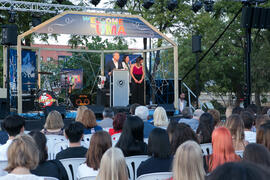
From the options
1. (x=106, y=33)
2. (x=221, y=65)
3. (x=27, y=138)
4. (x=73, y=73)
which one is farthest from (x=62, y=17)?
(x=221, y=65)

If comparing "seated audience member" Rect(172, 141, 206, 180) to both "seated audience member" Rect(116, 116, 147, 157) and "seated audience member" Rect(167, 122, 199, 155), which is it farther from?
"seated audience member" Rect(116, 116, 147, 157)

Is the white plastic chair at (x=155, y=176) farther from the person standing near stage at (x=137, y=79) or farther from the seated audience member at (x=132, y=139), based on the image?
the person standing near stage at (x=137, y=79)

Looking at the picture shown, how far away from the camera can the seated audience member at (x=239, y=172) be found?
89 cm

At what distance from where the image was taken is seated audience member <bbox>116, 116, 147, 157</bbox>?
3.61 meters

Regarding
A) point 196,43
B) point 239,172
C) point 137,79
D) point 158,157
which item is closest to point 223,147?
point 158,157

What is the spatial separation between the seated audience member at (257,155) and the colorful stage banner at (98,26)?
29.3 feet

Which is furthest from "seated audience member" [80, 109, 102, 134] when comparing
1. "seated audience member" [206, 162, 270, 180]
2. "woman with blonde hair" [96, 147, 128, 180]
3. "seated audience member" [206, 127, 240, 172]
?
"seated audience member" [206, 162, 270, 180]

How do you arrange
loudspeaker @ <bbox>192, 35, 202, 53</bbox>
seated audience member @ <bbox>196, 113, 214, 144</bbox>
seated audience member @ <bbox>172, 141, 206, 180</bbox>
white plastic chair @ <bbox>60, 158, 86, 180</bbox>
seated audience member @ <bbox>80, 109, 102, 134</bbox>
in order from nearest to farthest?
seated audience member @ <bbox>172, 141, 206, 180</bbox> < white plastic chair @ <bbox>60, 158, 86, 180</bbox> < seated audience member @ <bbox>196, 113, 214, 144</bbox> < seated audience member @ <bbox>80, 109, 102, 134</bbox> < loudspeaker @ <bbox>192, 35, 202, 53</bbox>

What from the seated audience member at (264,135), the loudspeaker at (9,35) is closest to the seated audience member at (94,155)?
the seated audience member at (264,135)

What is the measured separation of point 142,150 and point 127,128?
297mm

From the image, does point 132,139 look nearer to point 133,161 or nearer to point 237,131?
point 133,161

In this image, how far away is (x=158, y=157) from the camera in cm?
293

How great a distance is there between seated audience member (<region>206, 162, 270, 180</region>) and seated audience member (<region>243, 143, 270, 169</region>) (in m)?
1.17

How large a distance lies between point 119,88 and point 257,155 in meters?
10.2
